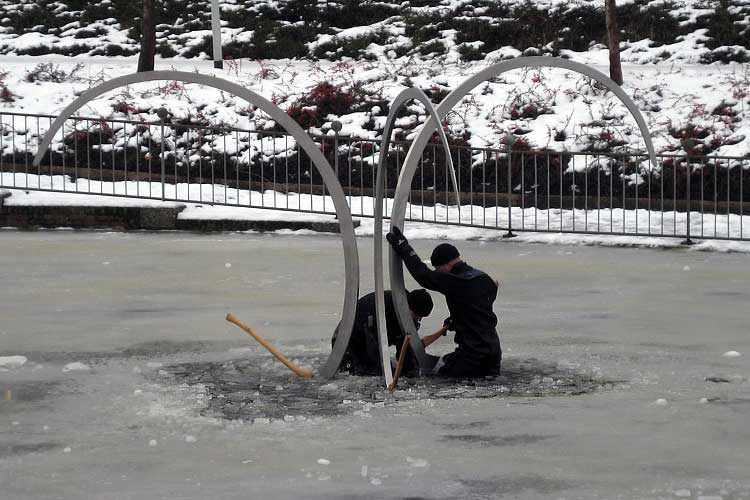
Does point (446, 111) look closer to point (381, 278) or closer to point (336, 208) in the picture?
point (336, 208)

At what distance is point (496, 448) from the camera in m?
7.34

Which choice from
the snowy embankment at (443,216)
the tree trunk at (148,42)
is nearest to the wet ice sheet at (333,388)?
the snowy embankment at (443,216)

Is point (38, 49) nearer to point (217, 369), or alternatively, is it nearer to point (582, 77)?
point (582, 77)

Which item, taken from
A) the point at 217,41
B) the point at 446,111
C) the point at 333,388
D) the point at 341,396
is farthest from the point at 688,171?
the point at 217,41

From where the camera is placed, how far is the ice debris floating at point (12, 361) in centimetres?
967

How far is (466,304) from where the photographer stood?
895 cm

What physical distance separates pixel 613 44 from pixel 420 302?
14.0 metres

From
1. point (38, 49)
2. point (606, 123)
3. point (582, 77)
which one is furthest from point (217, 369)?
point (38, 49)

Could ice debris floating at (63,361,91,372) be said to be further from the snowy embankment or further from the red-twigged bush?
the red-twigged bush

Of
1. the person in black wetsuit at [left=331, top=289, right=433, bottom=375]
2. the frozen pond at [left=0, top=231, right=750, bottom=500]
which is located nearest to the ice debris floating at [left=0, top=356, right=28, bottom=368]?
the frozen pond at [left=0, top=231, right=750, bottom=500]

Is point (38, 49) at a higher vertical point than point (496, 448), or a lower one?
higher

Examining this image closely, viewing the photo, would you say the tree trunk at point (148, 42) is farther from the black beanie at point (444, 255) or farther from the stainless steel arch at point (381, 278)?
the black beanie at point (444, 255)

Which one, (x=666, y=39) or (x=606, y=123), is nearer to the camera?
(x=606, y=123)

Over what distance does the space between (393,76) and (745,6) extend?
7.38 meters
